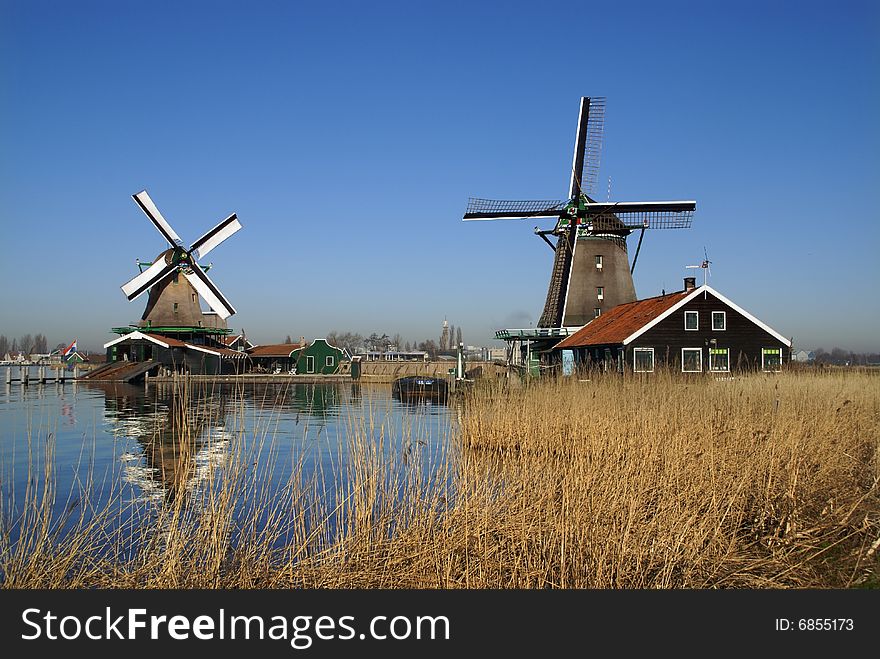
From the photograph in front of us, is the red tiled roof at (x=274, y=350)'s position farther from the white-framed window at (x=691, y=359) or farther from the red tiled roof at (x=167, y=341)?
the white-framed window at (x=691, y=359)

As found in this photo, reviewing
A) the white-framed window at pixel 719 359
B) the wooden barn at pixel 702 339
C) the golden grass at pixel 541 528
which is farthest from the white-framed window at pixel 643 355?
the golden grass at pixel 541 528

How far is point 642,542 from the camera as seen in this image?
5.48 m

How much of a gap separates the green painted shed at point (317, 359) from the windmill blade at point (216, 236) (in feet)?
31.8

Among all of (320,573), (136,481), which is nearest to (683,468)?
(320,573)

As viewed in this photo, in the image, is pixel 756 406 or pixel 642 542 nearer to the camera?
pixel 642 542

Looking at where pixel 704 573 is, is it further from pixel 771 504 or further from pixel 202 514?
pixel 202 514

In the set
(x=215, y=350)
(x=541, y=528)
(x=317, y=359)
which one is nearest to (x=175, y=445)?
(x=541, y=528)

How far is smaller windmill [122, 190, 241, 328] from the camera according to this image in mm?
47125

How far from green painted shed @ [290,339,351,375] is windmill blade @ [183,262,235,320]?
21.0 feet

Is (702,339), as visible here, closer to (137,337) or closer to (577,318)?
(577,318)

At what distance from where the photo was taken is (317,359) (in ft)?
175

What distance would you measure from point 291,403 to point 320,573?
85.7 ft

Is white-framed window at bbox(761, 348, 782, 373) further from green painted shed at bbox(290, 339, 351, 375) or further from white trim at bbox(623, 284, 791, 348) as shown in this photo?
green painted shed at bbox(290, 339, 351, 375)

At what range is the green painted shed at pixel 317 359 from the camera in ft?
174
